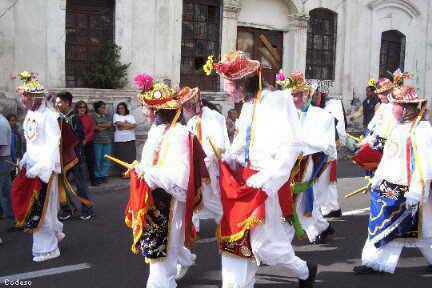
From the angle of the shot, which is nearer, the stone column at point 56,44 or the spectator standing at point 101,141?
the spectator standing at point 101,141

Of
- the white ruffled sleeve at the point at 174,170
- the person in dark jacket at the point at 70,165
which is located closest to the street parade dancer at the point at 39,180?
the person in dark jacket at the point at 70,165

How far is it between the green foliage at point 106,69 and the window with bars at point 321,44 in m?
6.20

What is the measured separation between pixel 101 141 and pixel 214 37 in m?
4.94

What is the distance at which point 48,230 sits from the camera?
6.06 meters

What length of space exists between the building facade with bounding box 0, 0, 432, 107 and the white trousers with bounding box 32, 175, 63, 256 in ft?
14.7

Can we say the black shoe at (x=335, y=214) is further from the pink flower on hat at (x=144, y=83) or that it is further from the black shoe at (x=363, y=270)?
the pink flower on hat at (x=144, y=83)

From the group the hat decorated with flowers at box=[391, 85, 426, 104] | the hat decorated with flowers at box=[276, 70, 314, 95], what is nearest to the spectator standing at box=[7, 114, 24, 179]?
the hat decorated with flowers at box=[276, 70, 314, 95]

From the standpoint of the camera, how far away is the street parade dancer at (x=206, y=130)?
260 inches

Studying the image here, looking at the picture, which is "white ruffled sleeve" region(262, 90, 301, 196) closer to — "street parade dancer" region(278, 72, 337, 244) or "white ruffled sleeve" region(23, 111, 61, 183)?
"street parade dancer" region(278, 72, 337, 244)

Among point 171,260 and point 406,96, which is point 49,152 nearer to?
point 171,260

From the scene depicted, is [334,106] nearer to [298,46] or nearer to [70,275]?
[70,275]

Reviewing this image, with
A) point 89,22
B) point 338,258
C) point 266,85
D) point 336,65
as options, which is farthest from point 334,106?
point 336,65

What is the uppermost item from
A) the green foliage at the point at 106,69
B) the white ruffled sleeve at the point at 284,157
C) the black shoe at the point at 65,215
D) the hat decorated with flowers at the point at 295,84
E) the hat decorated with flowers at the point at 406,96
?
the green foliage at the point at 106,69

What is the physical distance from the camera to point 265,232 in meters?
4.36
